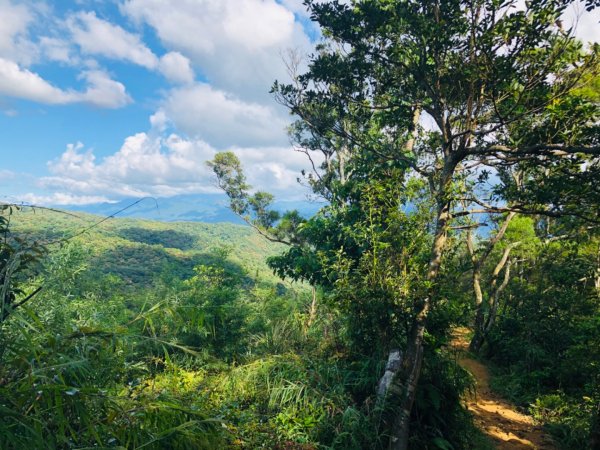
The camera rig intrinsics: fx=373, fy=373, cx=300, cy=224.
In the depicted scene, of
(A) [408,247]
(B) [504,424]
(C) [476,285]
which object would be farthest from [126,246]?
(A) [408,247]

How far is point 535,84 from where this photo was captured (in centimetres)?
474

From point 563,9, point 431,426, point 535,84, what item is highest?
point 563,9

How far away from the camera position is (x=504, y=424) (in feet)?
25.2

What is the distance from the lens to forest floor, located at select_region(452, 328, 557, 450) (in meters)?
6.81

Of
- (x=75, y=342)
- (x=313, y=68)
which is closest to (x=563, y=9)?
(x=313, y=68)

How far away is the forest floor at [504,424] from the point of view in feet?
22.3

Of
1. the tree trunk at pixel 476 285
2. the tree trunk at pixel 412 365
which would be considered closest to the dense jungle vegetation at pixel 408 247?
the tree trunk at pixel 412 365

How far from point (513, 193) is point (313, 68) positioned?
358 centimetres

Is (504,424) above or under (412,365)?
under

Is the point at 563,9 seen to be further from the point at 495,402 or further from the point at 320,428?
the point at 495,402

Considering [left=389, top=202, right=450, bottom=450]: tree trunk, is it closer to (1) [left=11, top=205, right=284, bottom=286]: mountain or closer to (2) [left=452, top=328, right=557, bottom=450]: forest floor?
(2) [left=452, top=328, right=557, bottom=450]: forest floor

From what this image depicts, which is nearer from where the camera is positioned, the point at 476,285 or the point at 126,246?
the point at 476,285

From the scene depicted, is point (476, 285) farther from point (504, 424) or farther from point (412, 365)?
point (412, 365)

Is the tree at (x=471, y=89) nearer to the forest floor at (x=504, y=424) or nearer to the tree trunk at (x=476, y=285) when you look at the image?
the forest floor at (x=504, y=424)
